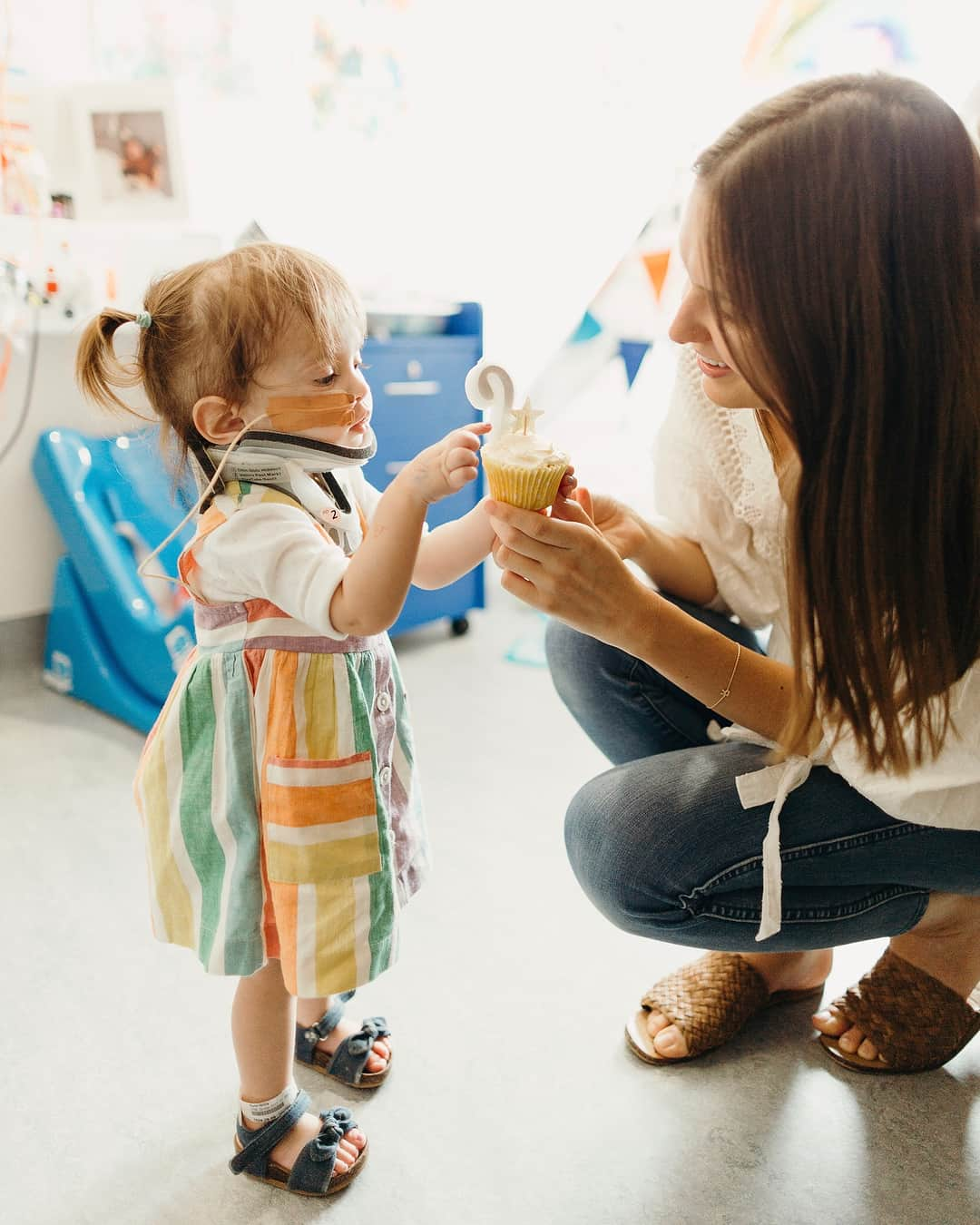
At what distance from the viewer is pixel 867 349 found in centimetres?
73

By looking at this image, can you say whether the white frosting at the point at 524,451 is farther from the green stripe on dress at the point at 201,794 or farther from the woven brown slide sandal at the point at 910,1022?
the woven brown slide sandal at the point at 910,1022

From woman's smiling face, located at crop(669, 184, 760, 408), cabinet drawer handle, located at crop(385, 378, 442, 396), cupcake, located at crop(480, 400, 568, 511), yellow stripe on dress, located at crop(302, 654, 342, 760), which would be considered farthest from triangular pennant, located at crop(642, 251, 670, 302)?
yellow stripe on dress, located at crop(302, 654, 342, 760)

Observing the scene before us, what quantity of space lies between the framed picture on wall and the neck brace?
1.54 meters

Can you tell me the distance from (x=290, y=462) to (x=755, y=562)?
0.56 m

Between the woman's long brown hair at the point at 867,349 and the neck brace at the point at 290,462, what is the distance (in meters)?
0.33

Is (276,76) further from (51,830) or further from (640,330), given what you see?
(51,830)

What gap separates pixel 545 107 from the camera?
2.47 m

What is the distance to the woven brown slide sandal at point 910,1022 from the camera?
1076mm

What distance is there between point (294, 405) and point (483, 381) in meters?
0.16

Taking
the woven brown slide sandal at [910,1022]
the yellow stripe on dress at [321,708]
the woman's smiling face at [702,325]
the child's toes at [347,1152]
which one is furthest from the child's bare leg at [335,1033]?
the woman's smiling face at [702,325]

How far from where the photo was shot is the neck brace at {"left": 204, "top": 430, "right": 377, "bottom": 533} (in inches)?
33.0

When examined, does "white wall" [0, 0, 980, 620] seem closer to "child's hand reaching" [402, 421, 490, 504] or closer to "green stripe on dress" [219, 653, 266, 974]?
"green stripe on dress" [219, 653, 266, 974]

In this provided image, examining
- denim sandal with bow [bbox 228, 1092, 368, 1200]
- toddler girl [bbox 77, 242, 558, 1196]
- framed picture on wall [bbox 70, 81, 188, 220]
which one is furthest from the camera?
framed picture on wall [bbox 70, 81, 188, 220]

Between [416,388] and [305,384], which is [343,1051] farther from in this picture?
[416,388]
